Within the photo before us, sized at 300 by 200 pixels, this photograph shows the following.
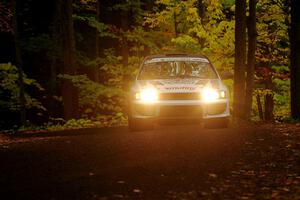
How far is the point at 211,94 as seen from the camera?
10.1 m

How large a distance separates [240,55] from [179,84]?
17.1ft

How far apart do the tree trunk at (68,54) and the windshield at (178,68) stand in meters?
6.93

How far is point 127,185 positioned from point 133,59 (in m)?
19.6

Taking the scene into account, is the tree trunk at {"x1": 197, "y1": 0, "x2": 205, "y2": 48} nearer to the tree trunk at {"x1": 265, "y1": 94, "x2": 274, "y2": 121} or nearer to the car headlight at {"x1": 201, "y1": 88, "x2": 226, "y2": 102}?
the tree trunk at {"x1": 265, "y1": 94, "x2": 274, "y2": 121}

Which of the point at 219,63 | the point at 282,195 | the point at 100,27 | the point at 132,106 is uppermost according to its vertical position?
the point at 100,27

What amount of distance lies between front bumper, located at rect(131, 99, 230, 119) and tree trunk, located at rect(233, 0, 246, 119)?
4.80 m

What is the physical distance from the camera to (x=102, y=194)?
574 centimetres

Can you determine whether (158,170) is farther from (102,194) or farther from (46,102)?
(46,102)

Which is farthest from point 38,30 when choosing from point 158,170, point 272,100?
point 158,170

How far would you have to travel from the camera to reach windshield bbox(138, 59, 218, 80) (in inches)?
447

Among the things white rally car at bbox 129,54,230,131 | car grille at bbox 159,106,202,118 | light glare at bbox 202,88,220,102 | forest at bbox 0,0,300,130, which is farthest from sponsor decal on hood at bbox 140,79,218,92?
forest at bbox 0,0,300,130

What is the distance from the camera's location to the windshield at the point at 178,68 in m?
11.4

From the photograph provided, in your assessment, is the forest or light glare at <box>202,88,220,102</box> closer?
light glare at <box>202,88,220,102</box>

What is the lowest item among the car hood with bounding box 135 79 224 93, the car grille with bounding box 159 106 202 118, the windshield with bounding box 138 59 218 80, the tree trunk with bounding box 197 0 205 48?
the car grille with bounding box 159 106 202 118
